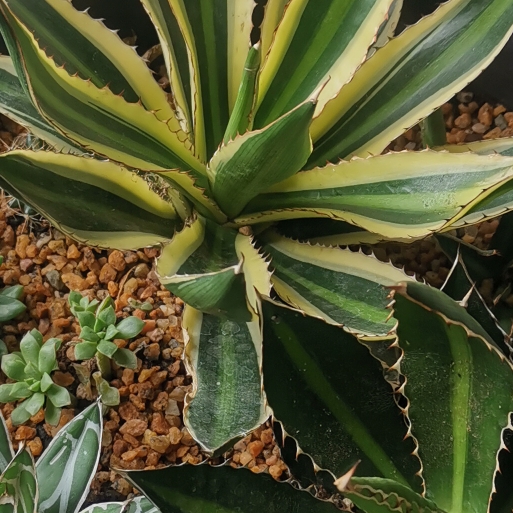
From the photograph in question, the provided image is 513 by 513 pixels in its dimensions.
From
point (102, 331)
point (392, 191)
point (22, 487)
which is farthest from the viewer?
point (102, 331)

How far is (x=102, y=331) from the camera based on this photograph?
0.84m

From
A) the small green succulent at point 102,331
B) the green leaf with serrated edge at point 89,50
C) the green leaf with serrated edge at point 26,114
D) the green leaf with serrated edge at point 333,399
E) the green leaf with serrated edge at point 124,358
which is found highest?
the green leaf with serrated edge at point 89,50

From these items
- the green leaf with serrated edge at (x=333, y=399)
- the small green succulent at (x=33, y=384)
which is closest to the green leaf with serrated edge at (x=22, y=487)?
the small green succulent at (x=33, y=384)

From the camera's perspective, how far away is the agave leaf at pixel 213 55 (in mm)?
776

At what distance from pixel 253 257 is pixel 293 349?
0.25 metres

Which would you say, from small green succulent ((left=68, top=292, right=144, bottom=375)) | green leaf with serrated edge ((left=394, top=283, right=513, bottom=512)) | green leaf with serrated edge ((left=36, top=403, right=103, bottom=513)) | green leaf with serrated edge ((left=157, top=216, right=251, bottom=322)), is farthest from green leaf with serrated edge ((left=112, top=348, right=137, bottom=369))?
green leaf with serrated edge ((left=394, top=283, right=513, bottom=512))

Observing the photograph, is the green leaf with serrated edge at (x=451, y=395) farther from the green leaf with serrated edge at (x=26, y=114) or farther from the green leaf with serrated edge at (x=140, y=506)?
the green leaf with serrated edge at (x=26, y=114)

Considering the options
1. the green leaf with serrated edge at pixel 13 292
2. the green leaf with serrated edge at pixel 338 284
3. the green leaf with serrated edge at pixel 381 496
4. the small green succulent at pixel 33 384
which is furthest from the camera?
the green leaf with serrated edge at pixel 13 292

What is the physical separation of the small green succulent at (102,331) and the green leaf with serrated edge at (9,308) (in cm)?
10

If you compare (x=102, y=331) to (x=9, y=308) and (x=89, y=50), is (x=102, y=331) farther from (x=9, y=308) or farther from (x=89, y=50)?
(x=89, y=50)

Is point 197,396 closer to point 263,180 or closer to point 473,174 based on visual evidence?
point 263,180

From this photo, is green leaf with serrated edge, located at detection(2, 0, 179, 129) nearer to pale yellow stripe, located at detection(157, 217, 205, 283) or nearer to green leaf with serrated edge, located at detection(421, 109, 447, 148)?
pale yellow stripe, located at detection(157, 217, 205, 283)

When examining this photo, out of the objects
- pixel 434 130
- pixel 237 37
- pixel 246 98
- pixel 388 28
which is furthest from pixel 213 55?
pixel 434 130

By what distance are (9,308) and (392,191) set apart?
1.94ft
